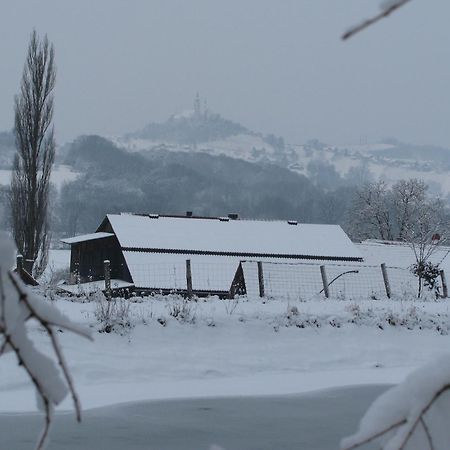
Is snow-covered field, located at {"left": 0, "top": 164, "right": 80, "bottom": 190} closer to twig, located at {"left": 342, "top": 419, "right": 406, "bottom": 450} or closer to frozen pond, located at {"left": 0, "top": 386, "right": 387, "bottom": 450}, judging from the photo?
frozen pond, located at {"left": 0, "top": 386, "right": 387, "bottom": 450}

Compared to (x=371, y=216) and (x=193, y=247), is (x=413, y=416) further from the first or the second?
(x=371, y=216)

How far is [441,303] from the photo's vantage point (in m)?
20.5

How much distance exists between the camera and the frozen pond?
28.2 feet

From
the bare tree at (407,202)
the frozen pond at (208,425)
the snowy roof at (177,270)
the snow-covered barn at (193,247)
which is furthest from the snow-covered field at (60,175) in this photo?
the frozen pond at (208,425)

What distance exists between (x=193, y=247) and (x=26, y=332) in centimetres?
3604

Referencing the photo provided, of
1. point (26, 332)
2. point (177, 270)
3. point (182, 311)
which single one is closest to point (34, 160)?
point (177, 270)

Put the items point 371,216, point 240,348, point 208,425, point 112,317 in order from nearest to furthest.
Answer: point 208,425
point 112,317
point 240,348
point 371,216

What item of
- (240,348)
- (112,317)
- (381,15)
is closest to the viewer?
(381,15)

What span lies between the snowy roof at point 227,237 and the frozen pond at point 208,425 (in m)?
23.7

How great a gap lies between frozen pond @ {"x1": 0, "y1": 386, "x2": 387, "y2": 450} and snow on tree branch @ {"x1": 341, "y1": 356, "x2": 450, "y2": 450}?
690 centimetres

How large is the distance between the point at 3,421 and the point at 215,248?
2723 cm

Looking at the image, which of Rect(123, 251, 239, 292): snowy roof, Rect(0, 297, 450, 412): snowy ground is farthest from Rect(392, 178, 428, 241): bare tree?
Rect(0, 297, 450, 412): snowy ground

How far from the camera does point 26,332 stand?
2.95ft

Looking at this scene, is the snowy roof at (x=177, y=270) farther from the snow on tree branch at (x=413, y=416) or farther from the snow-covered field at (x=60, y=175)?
the snow-covered field at (x=60, y=175)
